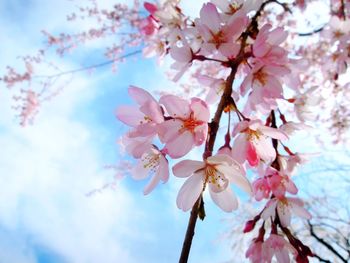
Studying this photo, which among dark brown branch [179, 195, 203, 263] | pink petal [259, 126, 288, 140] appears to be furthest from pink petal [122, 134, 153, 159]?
pink petal [259, 126, 288, 140]

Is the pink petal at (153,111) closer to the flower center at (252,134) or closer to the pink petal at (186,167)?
the pink petal at (186,167)

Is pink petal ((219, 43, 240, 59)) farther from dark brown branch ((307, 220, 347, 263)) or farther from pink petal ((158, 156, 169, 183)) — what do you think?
dark brown branch ((307, 220, 347, 263))

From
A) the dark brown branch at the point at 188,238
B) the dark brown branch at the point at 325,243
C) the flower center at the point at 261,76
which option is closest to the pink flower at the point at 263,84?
the flower center at the point at 261,76

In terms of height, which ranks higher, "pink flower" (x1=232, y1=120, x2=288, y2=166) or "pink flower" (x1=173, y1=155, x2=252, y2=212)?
"pink flower" (x1=232, y1=120, x2=288, y2=166)

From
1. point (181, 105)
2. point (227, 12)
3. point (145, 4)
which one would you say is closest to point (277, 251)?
point (181, 105)

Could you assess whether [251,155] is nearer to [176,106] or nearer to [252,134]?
[252,134]
